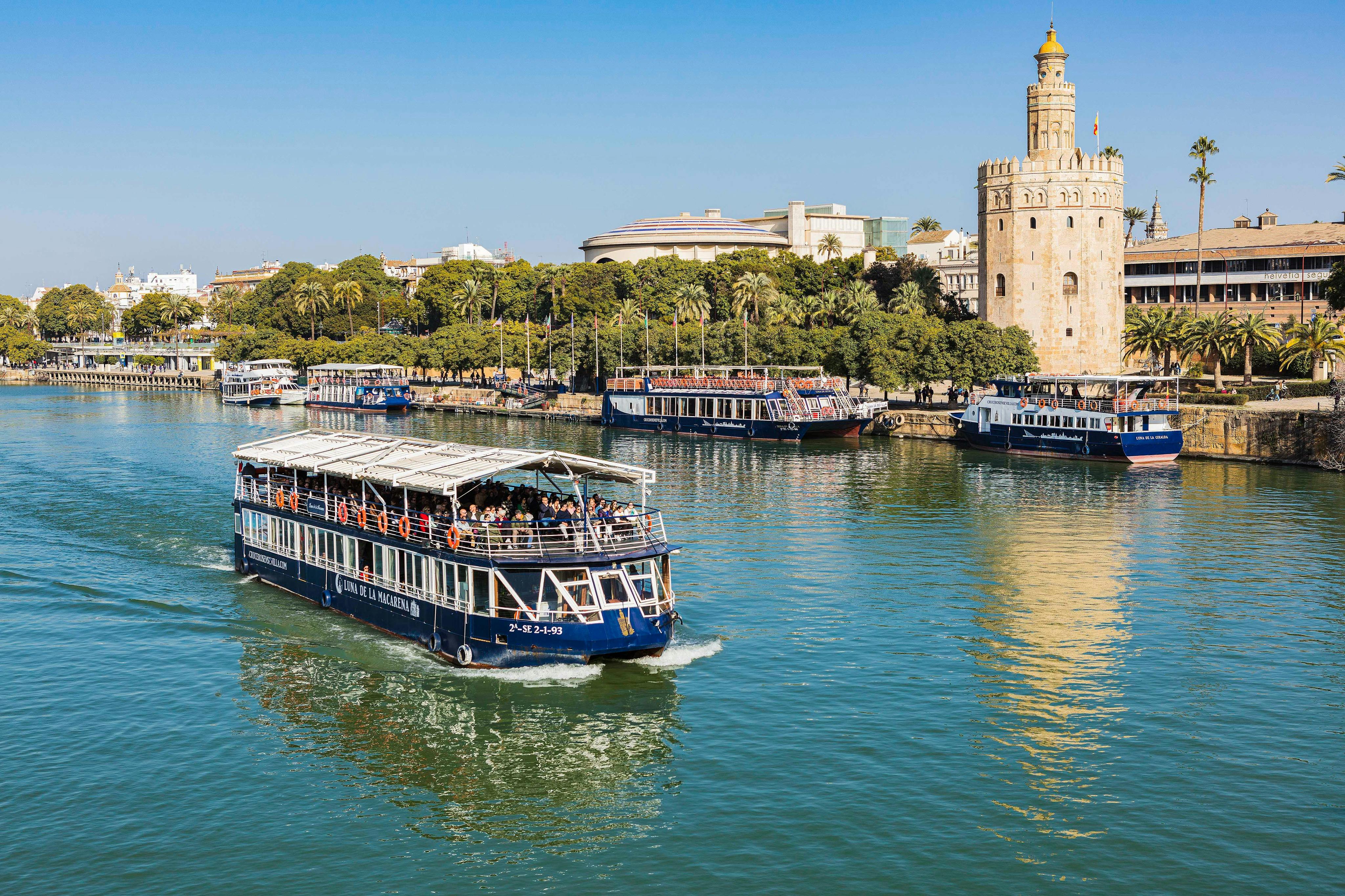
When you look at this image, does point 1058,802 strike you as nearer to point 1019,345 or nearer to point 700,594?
point 700,594

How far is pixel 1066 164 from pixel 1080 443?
40.3 meters

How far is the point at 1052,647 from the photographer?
38062mm

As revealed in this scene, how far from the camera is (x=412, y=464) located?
1535 inches

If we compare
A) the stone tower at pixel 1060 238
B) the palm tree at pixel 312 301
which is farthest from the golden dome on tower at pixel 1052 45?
the palm tree at pixel 312 301

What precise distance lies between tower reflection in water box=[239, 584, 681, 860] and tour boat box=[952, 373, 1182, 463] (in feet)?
188

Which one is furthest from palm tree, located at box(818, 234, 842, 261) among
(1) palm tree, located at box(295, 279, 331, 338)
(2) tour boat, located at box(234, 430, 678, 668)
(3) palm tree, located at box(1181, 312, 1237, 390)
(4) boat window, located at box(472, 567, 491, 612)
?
(4) boat window, located at box(472, 567, 491, 612)

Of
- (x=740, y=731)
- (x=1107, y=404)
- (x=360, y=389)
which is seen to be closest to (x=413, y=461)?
(x=740, y=731)

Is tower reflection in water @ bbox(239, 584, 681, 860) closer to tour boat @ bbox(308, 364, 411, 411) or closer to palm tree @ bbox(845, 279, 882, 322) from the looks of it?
palm tree @ bbox(845, 279, 882, 322)

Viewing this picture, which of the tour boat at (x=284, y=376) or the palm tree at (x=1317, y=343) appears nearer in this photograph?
the palm tree at (x=1317, y=343)

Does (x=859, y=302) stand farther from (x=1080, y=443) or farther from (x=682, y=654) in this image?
(x=682, y=654)

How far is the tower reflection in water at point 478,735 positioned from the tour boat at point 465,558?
1114 millimetres

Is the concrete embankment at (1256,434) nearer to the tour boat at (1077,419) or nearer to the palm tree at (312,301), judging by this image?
the tour boat at (1077,419)

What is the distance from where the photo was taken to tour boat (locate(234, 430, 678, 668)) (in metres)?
33.5

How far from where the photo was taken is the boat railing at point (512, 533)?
34.0m
